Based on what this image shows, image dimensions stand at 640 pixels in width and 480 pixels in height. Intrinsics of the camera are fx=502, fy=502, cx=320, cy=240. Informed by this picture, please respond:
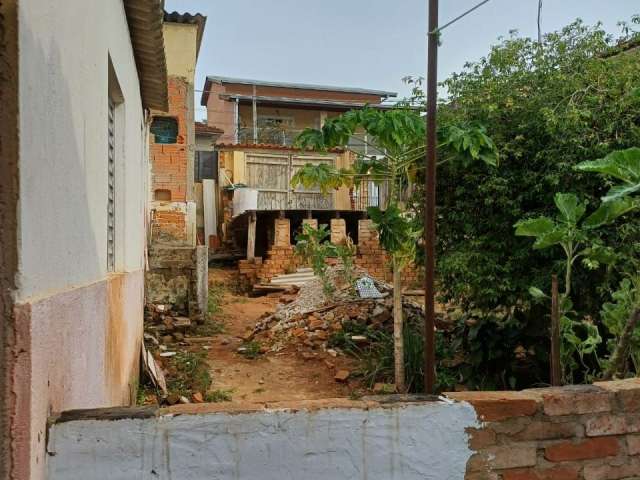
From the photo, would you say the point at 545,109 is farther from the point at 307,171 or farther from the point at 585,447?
the point at 585,447

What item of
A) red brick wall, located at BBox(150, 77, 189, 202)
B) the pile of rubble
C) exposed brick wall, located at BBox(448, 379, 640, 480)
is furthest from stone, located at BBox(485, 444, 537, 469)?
red brick wall, located at BBox(150, 77, 189, 202)

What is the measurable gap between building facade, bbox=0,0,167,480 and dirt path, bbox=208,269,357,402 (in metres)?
2.76

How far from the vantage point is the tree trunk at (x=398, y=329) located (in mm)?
5461

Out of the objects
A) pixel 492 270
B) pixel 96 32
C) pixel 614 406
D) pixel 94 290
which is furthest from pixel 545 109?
pixel 94 290

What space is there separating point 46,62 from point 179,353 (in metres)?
6.04

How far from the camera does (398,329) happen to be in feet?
18.2

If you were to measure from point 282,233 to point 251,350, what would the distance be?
21.2 feet

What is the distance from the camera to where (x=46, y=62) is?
5.37ft

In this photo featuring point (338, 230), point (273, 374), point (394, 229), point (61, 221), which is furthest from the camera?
point (338, 230)

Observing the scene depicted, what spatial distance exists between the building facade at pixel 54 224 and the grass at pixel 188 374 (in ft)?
7.94

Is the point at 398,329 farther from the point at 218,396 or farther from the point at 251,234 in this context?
the point at 251,234

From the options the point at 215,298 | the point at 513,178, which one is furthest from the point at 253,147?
the point at 513,178

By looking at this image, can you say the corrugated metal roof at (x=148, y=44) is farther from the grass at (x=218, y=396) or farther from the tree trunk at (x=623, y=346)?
the tree trunk at (x=623, y=346)

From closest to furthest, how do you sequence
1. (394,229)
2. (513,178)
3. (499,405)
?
(499,405) → (394,229) → (513,178)
